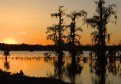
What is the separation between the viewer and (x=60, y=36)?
228ft

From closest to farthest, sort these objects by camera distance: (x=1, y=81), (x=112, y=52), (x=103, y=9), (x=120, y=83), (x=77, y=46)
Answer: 1. (x=1, y=81)
2. (x=120, y=83)
3. (x=103, y=9)
4. (x=77, y=46)
5. (x=112, y=52)

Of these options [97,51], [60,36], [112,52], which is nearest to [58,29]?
[60,36]

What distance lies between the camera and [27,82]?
33.6m

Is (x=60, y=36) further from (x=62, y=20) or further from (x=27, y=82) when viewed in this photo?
(x=27, y=82)

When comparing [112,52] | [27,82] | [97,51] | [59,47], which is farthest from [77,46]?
[27,82]

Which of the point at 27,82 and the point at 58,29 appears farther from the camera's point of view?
the point at 58,29

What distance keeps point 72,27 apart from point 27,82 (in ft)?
119

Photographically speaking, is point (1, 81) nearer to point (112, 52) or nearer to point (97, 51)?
point (97, 51)

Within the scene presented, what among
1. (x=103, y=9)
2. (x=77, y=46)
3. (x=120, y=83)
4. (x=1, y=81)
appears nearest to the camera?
(x=1, y=81)

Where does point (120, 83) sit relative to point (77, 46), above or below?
below

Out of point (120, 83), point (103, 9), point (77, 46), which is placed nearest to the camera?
point (120, 83)

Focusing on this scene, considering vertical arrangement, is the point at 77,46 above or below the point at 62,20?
below

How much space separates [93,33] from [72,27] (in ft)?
42.7

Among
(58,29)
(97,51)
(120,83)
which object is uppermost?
(58,29)
